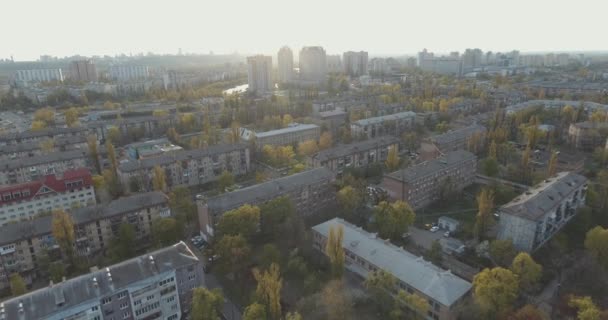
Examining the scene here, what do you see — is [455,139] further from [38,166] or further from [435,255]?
[38,166]

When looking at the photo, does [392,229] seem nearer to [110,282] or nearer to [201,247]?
[201,247]

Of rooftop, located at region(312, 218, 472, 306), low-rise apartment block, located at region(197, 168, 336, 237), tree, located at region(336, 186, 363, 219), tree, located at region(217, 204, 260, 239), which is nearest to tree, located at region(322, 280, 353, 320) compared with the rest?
rooftop, located at region(312, 218, 472, 306)

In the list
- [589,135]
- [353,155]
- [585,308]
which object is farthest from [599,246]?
[589,135]

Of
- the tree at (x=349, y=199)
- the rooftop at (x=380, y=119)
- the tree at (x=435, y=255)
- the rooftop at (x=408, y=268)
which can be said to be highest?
the rooftop at (x=380, y=119)

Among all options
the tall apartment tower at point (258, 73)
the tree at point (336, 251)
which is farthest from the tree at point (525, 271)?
the tall apartment tower at point (258, 73)

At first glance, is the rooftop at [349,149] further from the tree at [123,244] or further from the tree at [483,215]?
the tree at [123,244]
